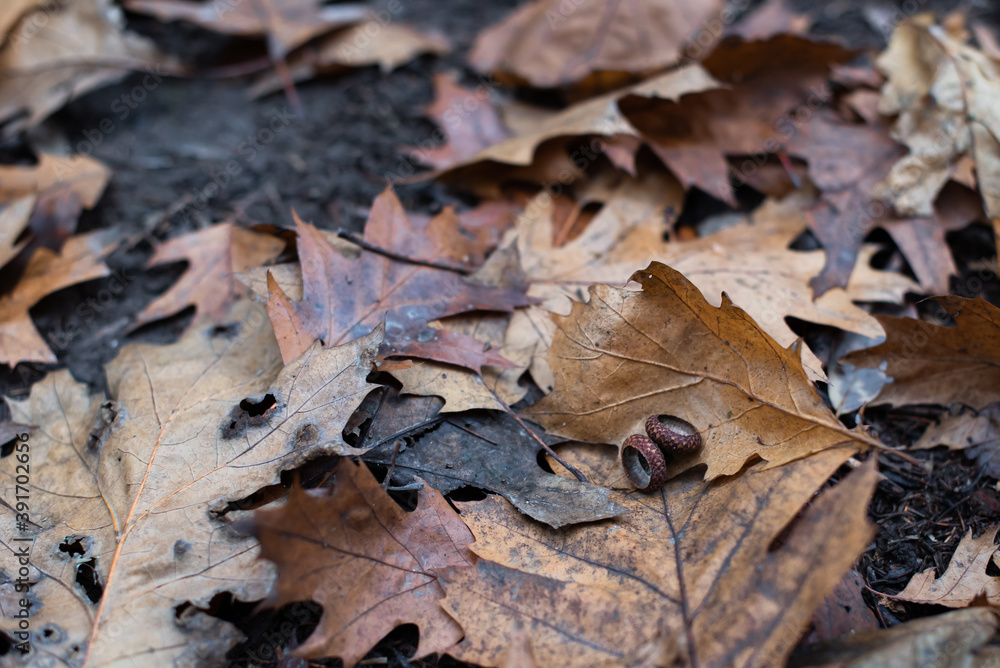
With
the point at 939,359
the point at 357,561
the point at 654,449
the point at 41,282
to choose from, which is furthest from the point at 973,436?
the point at 41,282

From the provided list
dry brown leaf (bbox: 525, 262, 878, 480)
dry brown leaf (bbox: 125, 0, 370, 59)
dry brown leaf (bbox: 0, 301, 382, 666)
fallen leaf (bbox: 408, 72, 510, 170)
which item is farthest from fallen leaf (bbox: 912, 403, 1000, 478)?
dry brown leaf (bbox: 125, 0, 370, 59)

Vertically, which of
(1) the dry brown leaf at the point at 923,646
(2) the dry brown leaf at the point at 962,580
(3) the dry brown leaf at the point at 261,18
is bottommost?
(2) the dry brown leaf at the point at 962,580

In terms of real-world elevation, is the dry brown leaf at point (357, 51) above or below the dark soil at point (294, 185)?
above

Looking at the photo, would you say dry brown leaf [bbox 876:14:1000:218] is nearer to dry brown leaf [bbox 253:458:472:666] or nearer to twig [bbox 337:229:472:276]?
twig [bbox 337:229:472:276]

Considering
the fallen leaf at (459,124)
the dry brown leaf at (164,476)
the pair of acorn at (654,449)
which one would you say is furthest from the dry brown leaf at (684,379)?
the fallen leaf at (459,124)

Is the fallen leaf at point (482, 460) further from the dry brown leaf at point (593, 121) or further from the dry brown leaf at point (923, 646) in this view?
the dry brown leaf at point (593, 121)

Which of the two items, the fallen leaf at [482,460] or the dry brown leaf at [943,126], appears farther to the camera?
the dry brown leaf at [943,126]
